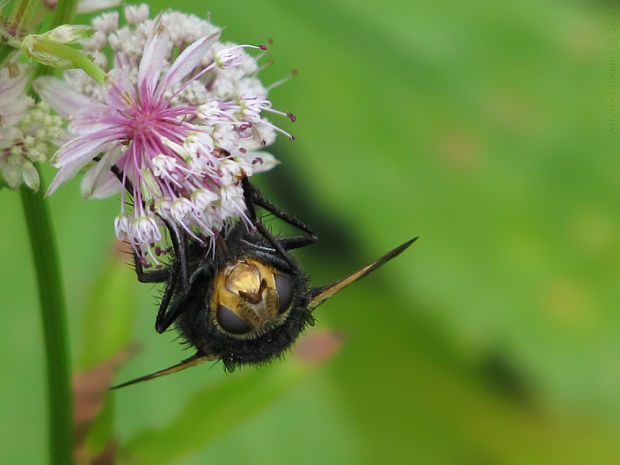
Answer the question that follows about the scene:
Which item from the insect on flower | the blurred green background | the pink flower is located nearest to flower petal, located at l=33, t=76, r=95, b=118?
the pink flower

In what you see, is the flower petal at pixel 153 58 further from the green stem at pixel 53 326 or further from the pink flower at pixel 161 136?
the green stem at pixel 53 326

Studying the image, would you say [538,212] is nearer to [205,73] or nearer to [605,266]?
[605,266]

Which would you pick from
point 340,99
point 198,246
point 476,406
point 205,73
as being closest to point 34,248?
point 198,246

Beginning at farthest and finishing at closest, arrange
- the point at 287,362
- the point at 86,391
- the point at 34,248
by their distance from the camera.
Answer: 1. the point at 287,362
2. the point at 86,391
3. the point at 34,248

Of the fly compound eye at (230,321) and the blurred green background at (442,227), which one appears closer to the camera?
the fly compound eye at (230,321)

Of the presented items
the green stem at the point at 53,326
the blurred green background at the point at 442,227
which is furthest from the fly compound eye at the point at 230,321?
the blurred green background at the point at 442,227

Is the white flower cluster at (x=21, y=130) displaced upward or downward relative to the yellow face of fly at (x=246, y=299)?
upward

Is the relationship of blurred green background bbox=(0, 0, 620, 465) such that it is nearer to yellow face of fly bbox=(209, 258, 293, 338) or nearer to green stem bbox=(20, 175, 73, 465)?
green stem bbox=(20, 175, 73, 465)

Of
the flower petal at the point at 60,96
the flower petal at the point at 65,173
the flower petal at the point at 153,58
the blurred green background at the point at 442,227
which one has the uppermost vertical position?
the flower petal at the point at 153,58
